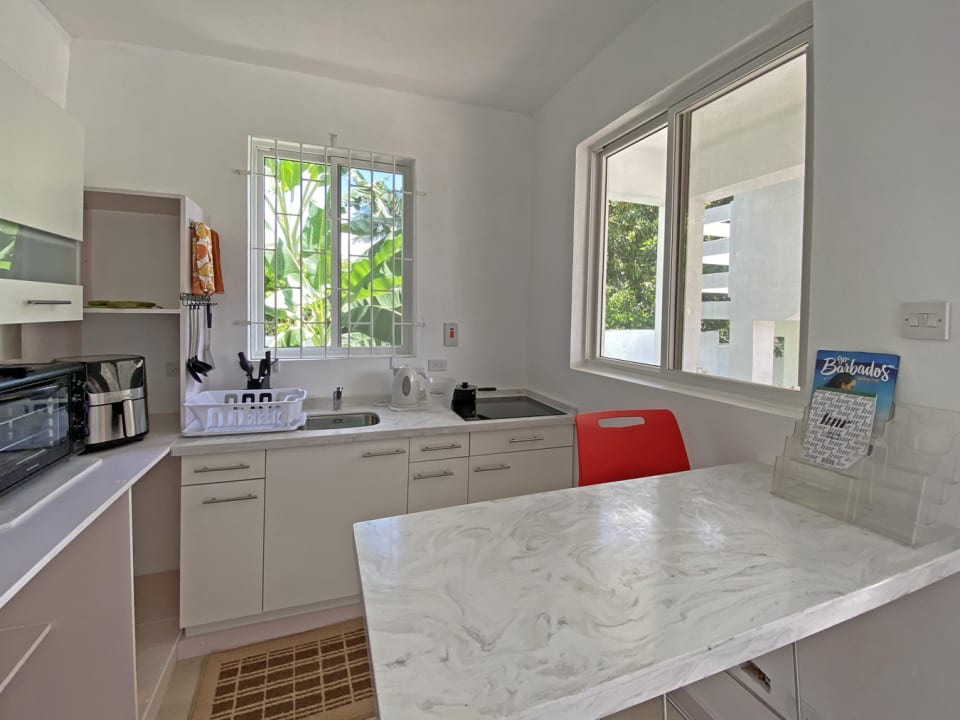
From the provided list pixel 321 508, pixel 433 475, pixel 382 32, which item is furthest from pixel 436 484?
pixel 382 32

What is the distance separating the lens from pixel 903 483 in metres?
0.96

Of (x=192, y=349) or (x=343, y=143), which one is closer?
(x=192, y=349)

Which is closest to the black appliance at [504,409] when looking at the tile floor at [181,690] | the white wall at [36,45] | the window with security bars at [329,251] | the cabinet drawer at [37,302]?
the window with security bars at [329,251]

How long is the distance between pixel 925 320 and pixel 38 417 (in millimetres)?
2262

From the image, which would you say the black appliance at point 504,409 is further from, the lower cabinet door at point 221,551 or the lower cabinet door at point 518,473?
the lower cabinet door at point 221,551

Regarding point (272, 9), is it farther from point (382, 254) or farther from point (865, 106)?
point (865, 106)

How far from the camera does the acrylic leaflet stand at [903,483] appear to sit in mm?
926

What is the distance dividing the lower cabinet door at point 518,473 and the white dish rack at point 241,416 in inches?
32.8

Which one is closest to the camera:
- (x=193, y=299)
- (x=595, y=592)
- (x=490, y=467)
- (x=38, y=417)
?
(x=595, y=592)

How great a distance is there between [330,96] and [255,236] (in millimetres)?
854

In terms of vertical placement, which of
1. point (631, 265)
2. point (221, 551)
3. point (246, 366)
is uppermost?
point (631, 265)

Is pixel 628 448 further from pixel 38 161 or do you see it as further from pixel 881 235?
pixel 38 161

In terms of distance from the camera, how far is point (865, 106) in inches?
45.4

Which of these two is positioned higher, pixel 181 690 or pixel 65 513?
pixel 65 513
